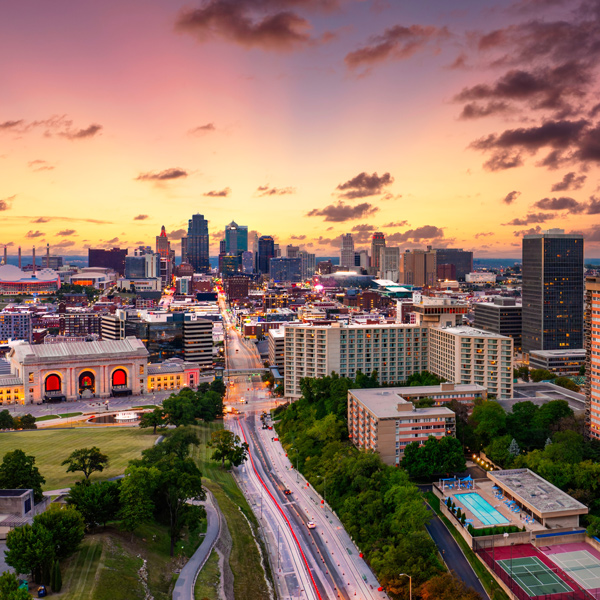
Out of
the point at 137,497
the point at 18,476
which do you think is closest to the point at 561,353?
the point at 137,497

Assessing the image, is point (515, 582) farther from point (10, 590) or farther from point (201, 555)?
point (10, 590)

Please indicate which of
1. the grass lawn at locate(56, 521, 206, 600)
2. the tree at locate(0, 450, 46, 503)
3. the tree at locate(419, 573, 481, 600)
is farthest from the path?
the tree at locate(419, 573, 481, 600)

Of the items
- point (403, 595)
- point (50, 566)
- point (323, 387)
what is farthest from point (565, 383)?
point (50, 566)

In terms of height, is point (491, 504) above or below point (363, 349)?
below

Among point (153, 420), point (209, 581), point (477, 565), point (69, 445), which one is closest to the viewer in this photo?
point (209, 581)

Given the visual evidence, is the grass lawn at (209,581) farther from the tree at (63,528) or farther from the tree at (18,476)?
the tree at (18,476)

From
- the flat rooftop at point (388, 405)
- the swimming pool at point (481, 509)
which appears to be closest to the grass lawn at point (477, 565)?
the swimming pool at point (481, 509)

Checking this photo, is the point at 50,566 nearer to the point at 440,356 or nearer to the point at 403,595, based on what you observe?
the point at 403,595
